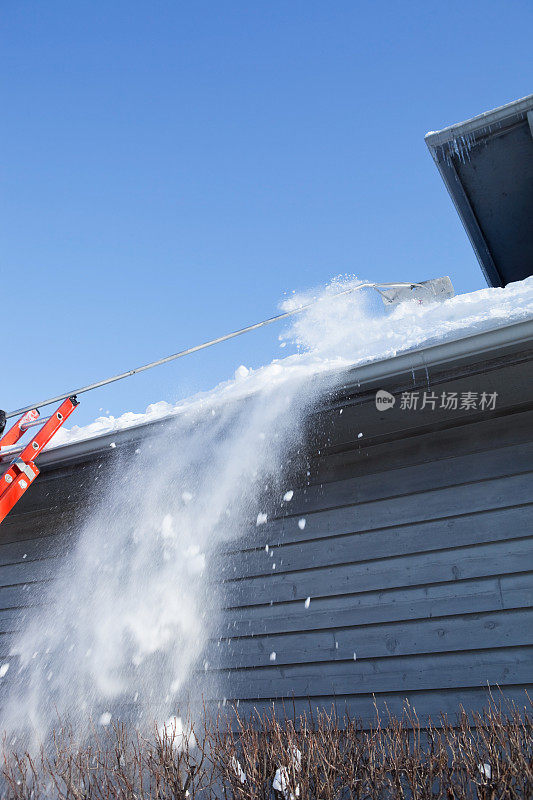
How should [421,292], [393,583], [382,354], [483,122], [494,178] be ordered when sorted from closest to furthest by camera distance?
1. [382,354]
2. [393,583]
3. [483,122]
4. [494,178]
5. [421,292]

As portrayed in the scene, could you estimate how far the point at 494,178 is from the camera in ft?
19.7

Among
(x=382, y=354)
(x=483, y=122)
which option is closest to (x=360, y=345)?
(x=382, y=354)

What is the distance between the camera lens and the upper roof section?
5617 millimetres

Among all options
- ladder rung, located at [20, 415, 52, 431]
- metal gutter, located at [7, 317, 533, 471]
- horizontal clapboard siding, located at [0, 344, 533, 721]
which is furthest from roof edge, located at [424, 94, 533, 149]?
ladder rung, located at [20, 415, 52, 431]

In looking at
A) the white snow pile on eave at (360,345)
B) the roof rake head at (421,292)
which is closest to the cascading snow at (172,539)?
the white snow pile on eave at (360,345)

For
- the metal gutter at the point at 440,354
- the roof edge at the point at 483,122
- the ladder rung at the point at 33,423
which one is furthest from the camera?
the roof edge at the point at 483,122

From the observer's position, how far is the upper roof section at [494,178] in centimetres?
562

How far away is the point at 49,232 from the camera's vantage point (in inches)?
376

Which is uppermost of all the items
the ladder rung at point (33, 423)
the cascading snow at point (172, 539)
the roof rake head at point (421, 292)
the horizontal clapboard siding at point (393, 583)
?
the ladder rung at point (33, 423)

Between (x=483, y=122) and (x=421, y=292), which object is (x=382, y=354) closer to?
(x=483, y=122)

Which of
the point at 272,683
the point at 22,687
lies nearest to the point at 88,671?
the point at 22,687

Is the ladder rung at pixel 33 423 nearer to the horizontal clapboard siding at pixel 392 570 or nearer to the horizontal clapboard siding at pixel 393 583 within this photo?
the horizontal clapboard siding at pixel 392 570

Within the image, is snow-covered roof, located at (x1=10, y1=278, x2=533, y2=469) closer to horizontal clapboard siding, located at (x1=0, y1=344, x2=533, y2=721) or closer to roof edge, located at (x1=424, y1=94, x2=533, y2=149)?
horizontal clapboard siding, located at (x1=0, y1=344, x2=533, y2=721)

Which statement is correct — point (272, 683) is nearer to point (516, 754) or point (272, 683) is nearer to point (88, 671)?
point (88, 671)
